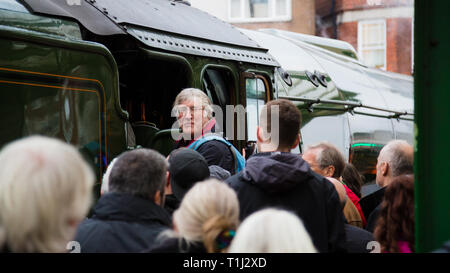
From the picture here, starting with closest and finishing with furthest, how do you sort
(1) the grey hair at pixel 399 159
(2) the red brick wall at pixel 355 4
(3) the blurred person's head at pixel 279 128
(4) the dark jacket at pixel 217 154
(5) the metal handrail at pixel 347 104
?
(3) the blurred person's head at pixel 279 128 < (1) the grey hair at pixel 399 159 < (4) the dark jacket at pixel 217 154 < (5) the metal handrail at pixel 347 104 < (2) the red brick wall at pixel 355 4

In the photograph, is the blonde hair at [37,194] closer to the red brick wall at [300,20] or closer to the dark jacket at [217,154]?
the dark jacket at [217,154]

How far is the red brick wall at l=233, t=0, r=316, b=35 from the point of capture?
19.7 metres

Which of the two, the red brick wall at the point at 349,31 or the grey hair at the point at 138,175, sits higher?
the red brick wall at the point at 349,31

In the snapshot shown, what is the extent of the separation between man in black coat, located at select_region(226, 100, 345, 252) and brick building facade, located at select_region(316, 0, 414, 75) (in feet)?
58.4

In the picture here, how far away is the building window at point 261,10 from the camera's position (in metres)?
19.7

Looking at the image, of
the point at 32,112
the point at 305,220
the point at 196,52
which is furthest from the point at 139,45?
the point at 305,220

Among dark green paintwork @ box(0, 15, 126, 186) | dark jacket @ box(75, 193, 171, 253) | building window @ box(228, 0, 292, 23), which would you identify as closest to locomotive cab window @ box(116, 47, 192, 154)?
dark green paintwork @ box(0, 15, 126, 186)

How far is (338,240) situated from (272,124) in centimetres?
69

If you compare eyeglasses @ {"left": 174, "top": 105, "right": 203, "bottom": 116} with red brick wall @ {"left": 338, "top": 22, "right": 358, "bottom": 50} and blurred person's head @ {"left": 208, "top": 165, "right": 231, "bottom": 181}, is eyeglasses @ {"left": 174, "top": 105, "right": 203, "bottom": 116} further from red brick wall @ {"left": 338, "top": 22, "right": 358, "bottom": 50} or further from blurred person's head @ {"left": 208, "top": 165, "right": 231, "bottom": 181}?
red brick wall @ {"left": 338, "top": 22, "right": 358, "bottom": 50}

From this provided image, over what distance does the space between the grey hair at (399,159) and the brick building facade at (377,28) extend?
54.9 ft

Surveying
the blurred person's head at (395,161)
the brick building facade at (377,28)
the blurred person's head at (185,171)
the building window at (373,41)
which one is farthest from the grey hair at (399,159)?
the building window at (373,41)

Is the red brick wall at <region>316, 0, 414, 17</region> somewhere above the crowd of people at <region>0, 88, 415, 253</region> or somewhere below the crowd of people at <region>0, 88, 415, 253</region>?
above

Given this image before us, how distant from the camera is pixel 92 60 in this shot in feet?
13.7
